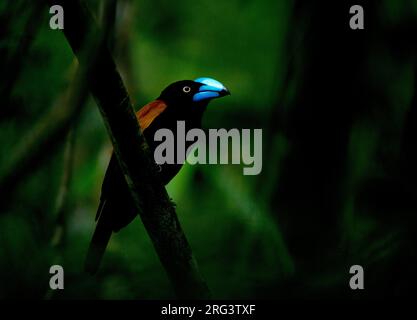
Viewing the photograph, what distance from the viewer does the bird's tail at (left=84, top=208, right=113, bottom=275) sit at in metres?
2.31

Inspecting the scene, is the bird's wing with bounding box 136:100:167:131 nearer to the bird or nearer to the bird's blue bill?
the bird

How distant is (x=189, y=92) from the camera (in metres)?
2.51

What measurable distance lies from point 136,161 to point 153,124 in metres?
0.70

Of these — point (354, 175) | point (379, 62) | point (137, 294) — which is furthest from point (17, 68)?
point (379, 62)

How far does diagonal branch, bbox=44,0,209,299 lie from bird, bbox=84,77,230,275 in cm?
48

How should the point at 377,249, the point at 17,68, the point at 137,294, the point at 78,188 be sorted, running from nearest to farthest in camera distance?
the point at 17,68 < the point at 377,249 < the point at 137,294 < the point at 78,188

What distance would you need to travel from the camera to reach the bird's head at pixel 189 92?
8.12 feet

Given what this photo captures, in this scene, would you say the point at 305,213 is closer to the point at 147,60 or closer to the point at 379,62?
the point at 379,62

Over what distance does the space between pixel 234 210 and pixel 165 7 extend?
1.60 meters

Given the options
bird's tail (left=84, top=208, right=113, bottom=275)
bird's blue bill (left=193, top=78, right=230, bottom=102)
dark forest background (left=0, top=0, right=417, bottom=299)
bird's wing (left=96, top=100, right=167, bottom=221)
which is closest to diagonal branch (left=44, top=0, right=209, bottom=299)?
dark forest background (left=0, top=0, right=417, bottom=299)

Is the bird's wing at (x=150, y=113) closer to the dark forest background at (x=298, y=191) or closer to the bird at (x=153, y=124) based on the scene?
the bird at (x=153, y=124)

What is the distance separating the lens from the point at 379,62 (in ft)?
8.20

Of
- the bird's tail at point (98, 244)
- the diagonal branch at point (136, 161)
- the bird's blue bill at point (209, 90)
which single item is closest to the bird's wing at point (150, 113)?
the bird's blue bill at point (209, 90)

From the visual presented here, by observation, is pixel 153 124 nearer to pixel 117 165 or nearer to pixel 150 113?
pixel 150 113
